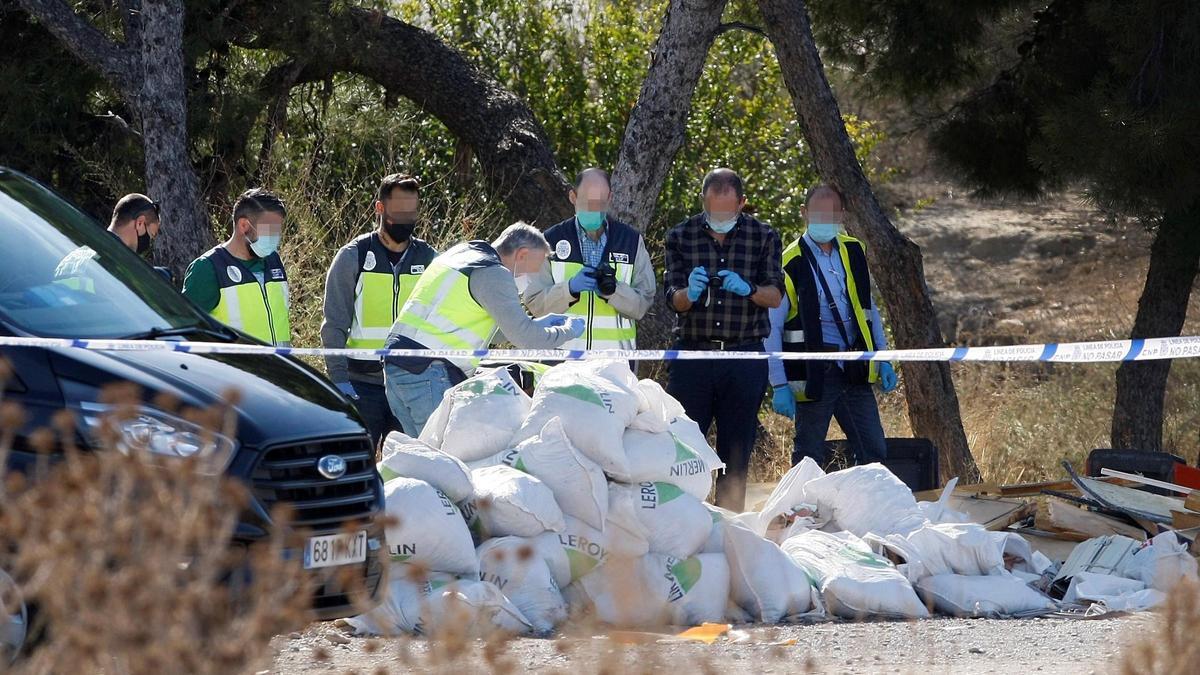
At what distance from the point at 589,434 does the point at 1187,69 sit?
5657 mm

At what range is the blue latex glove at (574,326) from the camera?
7121 millimetres

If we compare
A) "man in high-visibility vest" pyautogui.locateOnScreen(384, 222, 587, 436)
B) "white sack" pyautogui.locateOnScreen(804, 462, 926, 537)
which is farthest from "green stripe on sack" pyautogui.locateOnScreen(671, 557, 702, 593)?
"man in high-visibility vest" pyautogui.locateOnScreen(384, 222, 587, 436)

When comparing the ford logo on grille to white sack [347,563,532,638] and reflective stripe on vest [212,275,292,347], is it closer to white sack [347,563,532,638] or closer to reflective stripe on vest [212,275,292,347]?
white sack [347,563,532,638]

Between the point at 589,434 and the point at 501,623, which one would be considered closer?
the point at 501,623

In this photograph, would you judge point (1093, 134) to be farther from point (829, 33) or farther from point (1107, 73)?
point (829, 33)

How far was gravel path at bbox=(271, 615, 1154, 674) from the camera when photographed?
497 centimetres

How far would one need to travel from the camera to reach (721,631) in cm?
564

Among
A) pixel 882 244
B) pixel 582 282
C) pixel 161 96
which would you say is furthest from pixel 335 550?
pixel 161 96

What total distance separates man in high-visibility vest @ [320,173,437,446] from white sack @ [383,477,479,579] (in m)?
1.91

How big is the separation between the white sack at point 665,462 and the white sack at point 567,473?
152 mm

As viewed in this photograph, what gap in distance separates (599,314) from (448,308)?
3.83ft

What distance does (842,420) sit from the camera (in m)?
8.23

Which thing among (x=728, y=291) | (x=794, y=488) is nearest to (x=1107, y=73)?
(x=728, y=291)

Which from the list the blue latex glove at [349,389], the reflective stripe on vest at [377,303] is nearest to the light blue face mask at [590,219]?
the reflective stripe on vest at [377,303]
